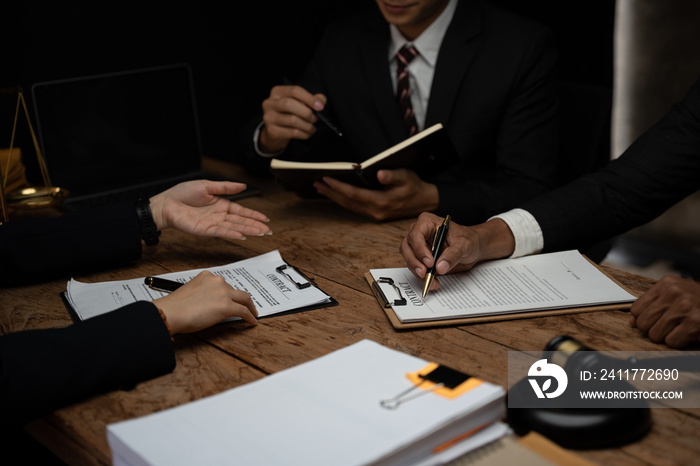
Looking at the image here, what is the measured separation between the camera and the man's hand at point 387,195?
5.71 feet

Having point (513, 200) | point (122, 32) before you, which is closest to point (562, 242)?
point (513, 200)

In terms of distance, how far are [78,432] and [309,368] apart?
1.04 ft

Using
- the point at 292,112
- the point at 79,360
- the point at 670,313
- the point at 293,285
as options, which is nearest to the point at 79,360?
the point at 79,360

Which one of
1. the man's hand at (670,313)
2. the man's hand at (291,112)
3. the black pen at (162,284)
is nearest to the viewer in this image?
the man's hand at (670,313)

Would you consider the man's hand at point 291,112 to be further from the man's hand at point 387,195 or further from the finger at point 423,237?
the finger at point 423,237

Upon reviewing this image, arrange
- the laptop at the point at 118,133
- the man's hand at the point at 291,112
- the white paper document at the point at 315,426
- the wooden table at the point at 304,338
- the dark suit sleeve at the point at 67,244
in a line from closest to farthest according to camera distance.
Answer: the white paper document at the point at 315,426 → the wooden table at the point at 304,338 → the dark suit sleeve at the point at 67,244 → the man's hand at the point at 291,112 → the laptop at the point at 118,133

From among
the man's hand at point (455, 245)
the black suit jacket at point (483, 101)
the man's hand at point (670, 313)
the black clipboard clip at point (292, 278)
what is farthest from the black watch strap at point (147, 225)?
the man's hand at point (670, 313)

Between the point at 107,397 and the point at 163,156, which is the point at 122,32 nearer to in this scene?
the point at 163,156

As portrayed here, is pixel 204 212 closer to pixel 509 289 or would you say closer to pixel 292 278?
pixel 292 278

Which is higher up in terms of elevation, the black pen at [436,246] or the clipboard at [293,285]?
the black pen at [436,246]

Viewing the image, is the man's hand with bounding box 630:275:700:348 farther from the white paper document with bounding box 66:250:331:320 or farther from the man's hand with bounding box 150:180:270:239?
the man's hand with bounding box 150:180:270:239

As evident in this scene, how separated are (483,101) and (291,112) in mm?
601

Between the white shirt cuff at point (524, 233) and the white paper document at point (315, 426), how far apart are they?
65cm

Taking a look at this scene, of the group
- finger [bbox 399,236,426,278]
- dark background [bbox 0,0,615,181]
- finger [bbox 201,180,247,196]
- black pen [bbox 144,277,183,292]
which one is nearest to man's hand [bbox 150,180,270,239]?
finger [bbox 201,180,247,196]
